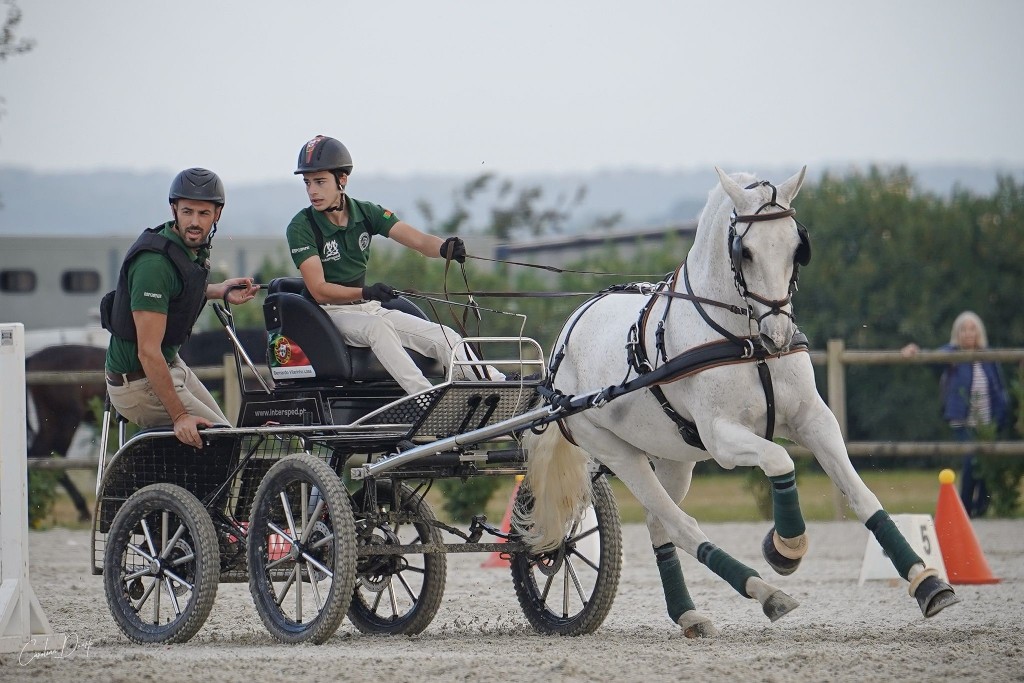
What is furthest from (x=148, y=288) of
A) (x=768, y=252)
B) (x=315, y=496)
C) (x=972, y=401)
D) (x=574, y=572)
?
(x=972, y=401)

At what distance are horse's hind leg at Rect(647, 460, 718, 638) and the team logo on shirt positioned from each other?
167cm

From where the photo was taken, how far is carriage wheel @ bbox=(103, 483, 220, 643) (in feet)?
19.5

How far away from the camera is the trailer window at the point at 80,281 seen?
790 inches

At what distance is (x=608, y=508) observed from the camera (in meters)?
6.25

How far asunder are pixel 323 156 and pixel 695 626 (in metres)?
2.53

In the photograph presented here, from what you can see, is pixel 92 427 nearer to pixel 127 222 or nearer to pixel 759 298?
pixel 759 298

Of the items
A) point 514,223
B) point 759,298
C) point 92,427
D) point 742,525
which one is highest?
point 514,223

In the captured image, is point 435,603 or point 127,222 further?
point 127,222

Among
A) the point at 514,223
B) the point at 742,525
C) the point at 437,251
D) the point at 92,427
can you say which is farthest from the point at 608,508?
the point at 514,223

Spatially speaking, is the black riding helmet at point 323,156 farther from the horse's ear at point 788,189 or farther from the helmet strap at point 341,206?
the horse's ear at point 788,189

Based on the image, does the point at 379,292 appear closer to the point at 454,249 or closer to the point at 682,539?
the point at 454,249

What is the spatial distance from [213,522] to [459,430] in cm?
126

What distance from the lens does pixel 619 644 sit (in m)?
5.69

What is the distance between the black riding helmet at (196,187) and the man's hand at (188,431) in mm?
937
